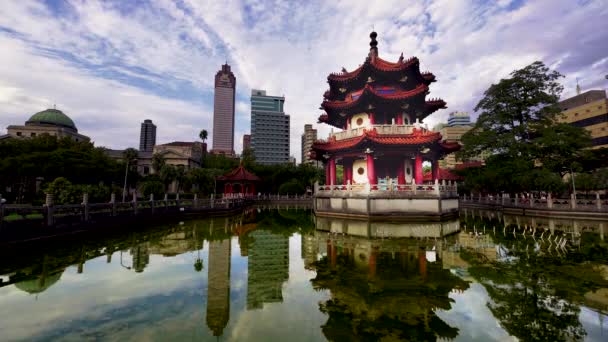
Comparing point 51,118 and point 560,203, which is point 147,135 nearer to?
point 51,118

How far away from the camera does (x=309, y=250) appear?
406 inches

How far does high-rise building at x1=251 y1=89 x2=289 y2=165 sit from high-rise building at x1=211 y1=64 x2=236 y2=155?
31.1 m

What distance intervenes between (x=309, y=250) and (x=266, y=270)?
9.16ft

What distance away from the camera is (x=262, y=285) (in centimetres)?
651

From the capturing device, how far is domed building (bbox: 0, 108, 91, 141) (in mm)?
63312

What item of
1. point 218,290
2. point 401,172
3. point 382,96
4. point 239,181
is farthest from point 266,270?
point 239,181

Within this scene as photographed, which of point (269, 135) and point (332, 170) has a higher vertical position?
point (269, 135)

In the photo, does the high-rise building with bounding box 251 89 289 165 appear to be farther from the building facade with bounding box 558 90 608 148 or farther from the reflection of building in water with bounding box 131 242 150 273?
the reflection of building in water with bounding box 131 242 150 273

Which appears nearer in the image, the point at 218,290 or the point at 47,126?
the point at 218,290

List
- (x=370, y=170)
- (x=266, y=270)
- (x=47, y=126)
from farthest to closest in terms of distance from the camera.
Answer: (x=47, y=126)
(x=370, y=170)
(x=266, y=270)

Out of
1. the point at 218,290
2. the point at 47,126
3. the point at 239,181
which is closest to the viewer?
the point at 218,290

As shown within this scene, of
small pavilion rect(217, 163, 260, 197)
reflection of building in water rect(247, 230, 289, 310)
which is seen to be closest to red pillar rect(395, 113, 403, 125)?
reflection of building in water rect(247, 230, 289, 310)

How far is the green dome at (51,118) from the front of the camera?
65875 millimetres

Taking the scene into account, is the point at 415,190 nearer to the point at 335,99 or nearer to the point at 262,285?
the point at 335,99
